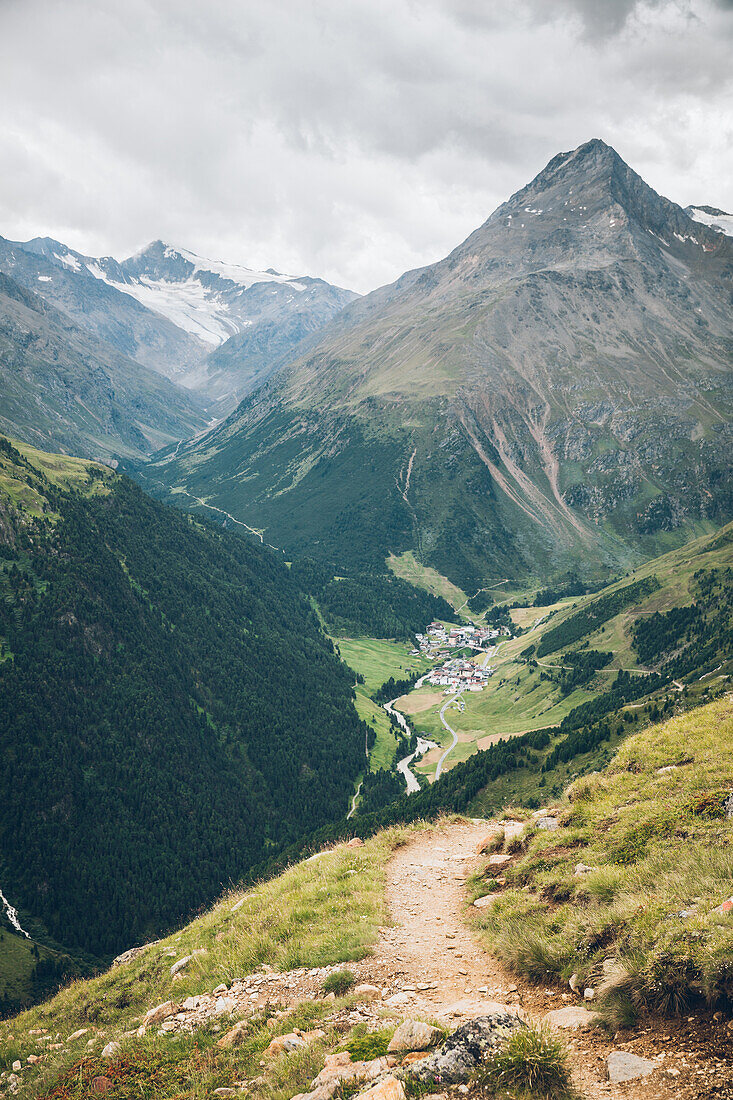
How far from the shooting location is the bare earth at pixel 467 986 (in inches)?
362

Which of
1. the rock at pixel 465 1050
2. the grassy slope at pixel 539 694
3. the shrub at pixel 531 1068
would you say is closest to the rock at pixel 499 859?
the rock at pixel 465 1050

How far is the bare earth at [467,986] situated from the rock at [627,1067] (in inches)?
4.2

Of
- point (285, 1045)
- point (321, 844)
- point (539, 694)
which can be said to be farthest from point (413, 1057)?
point (539, 694)

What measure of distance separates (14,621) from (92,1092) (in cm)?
15202

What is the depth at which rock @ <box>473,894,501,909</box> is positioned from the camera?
1898cm

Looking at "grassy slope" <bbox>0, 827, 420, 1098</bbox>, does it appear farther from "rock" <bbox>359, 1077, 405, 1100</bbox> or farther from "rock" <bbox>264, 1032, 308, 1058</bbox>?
"rock" <bbox>359, 1077, 405, 1100</bbox>

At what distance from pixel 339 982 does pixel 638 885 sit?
8904 mm

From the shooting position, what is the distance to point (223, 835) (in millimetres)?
127312

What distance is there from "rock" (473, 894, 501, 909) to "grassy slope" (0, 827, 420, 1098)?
10.9ft

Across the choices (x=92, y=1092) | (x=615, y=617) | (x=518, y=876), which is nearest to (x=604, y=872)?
(x=518, y=876)

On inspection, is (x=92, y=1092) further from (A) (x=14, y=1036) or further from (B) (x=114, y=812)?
(B) (x=114, y=812)

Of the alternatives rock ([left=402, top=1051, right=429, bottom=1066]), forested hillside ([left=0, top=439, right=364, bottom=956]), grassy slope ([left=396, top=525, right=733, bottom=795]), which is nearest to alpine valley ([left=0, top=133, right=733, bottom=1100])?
rock ([left=402, top=1051, right=429, bottom=1066])

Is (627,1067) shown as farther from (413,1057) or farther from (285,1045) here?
(285,1045)

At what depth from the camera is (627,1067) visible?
9617mm
